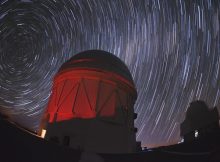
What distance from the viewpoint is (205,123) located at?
2836 cm

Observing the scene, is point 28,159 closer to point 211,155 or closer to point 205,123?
point 211,155

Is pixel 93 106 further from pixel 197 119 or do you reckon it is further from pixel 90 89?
pixel 197 119

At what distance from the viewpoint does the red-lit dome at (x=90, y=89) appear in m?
17.3

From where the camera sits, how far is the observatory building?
645 inches

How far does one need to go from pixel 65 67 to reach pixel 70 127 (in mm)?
4628

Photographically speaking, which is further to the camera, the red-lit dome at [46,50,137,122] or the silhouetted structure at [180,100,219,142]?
the silhouetted structure at [180,100,219,142]

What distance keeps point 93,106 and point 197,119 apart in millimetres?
16305

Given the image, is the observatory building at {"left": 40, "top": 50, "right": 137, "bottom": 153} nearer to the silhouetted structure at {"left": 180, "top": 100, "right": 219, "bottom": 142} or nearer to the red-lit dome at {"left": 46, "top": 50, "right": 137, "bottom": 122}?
the red-lit dome at {"left": 46, "top": 50, "right": 137, "bottom": 122}

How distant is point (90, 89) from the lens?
1759cm

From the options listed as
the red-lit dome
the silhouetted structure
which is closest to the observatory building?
the red-lit dome

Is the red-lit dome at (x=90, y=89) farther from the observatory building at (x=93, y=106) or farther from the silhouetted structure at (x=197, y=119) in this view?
the silhouetted structure at (x=197, y=119)

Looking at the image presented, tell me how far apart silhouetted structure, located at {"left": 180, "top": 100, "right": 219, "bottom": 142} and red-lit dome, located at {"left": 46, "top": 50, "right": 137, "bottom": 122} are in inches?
484

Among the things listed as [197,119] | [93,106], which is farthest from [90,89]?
[197,119]

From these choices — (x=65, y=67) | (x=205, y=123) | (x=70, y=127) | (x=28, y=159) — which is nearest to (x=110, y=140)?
(x=70, y=127)
